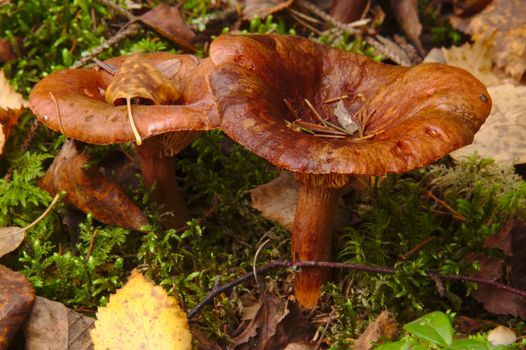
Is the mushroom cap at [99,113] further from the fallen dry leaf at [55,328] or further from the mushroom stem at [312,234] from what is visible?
the fallen dry leaf at [55,328]

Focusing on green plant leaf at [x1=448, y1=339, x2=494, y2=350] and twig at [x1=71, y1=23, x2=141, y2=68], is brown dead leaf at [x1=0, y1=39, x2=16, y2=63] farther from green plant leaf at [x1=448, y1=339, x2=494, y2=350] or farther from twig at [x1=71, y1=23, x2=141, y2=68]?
green plant leaf at [x1=448, y1=339, x2=494, y2=350]

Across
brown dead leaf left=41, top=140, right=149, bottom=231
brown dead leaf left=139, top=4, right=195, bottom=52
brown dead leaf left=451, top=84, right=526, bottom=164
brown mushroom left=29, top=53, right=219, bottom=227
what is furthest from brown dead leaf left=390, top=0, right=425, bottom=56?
brown dead leaf left=41, top=140, right=149, bottom=231

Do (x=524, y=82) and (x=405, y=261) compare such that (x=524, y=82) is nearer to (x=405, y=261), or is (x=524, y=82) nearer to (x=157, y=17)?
(x=405, y=261)

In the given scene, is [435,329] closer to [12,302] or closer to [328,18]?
[12,302]

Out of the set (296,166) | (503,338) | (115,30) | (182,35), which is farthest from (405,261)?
(115,30)

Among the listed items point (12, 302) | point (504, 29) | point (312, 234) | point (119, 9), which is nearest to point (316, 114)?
point (312, 234)

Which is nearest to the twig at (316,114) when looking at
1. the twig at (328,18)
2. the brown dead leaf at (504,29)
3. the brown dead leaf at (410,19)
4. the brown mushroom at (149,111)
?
the brown mushroom at (149,111)

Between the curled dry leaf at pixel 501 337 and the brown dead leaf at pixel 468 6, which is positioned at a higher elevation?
the brown dead leaf at pixel 468 6
